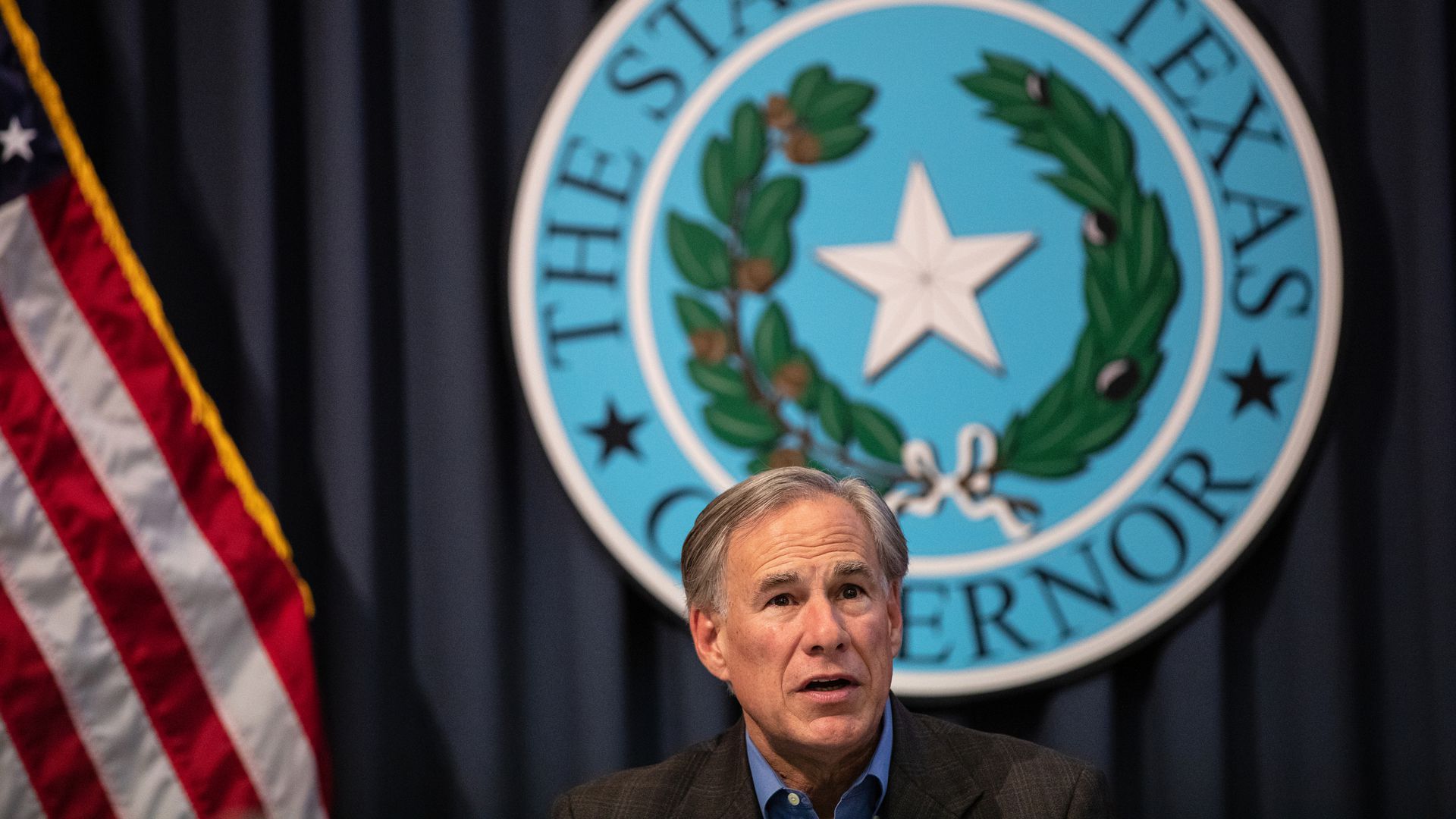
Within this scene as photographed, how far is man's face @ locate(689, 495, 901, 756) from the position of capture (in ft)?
5.71

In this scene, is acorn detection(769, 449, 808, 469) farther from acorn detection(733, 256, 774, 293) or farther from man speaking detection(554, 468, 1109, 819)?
man speaking detection(554, 468, 1109, 819)

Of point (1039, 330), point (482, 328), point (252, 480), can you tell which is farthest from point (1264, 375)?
point (252, 480)

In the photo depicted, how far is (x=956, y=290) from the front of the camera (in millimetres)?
2617

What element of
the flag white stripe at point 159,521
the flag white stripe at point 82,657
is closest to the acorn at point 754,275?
the flag white stripe at point 159,521

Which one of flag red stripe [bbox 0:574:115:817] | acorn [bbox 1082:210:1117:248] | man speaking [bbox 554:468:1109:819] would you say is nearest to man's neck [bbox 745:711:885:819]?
man speaking [bbox 554:468:1109:819]

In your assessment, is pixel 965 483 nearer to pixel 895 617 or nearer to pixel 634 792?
pixel 895 617

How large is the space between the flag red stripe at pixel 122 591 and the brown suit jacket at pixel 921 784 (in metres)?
0.81

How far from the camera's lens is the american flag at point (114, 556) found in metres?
2.40

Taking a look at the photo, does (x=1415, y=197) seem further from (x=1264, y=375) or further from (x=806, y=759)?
(x=806, y=759)

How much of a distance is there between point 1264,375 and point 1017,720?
0.76 metres

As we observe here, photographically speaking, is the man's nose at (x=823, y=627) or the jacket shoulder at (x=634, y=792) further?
the jacket shoulder at (x=634, y=792)

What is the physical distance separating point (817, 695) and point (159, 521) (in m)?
1.31

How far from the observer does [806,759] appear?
1.84 metres

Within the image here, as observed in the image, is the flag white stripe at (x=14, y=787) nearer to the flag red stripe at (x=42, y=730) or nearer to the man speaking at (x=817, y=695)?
the flag red stripe at (x=42, y=730)
